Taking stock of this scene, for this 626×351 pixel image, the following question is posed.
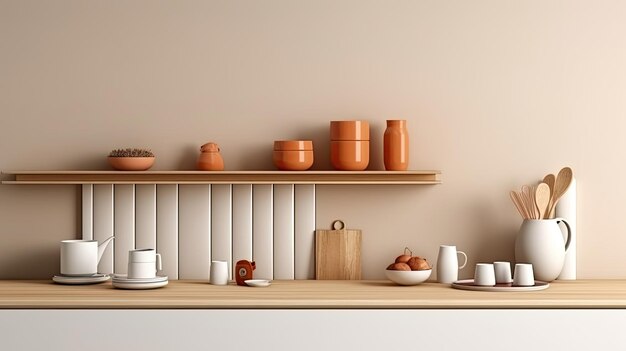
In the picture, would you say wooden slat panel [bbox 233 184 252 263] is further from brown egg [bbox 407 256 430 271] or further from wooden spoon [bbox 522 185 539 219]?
wooden spoon [bbox 522 185 539 219]

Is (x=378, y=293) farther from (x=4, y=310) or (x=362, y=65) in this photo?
(x=4, y=310)

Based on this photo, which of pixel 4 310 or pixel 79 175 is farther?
pixel 79 175

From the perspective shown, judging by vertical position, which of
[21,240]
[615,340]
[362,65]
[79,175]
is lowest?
[615,340]

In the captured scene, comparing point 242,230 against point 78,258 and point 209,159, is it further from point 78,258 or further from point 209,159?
point 78,258

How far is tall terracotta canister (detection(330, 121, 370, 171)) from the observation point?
354cm

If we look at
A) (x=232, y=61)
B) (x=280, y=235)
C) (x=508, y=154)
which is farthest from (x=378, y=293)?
(x=232, y=61)

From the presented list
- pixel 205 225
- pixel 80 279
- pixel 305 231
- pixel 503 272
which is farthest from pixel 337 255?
pixel 80 279

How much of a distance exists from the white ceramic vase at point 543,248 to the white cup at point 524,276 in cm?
18

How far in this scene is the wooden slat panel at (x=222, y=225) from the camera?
365 centimetres

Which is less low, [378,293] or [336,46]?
[336,46]

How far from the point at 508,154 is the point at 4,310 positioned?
6.42 feet

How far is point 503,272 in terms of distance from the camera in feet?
11.2

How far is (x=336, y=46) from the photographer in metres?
3.68

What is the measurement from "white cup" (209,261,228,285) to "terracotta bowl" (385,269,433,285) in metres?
0.60
